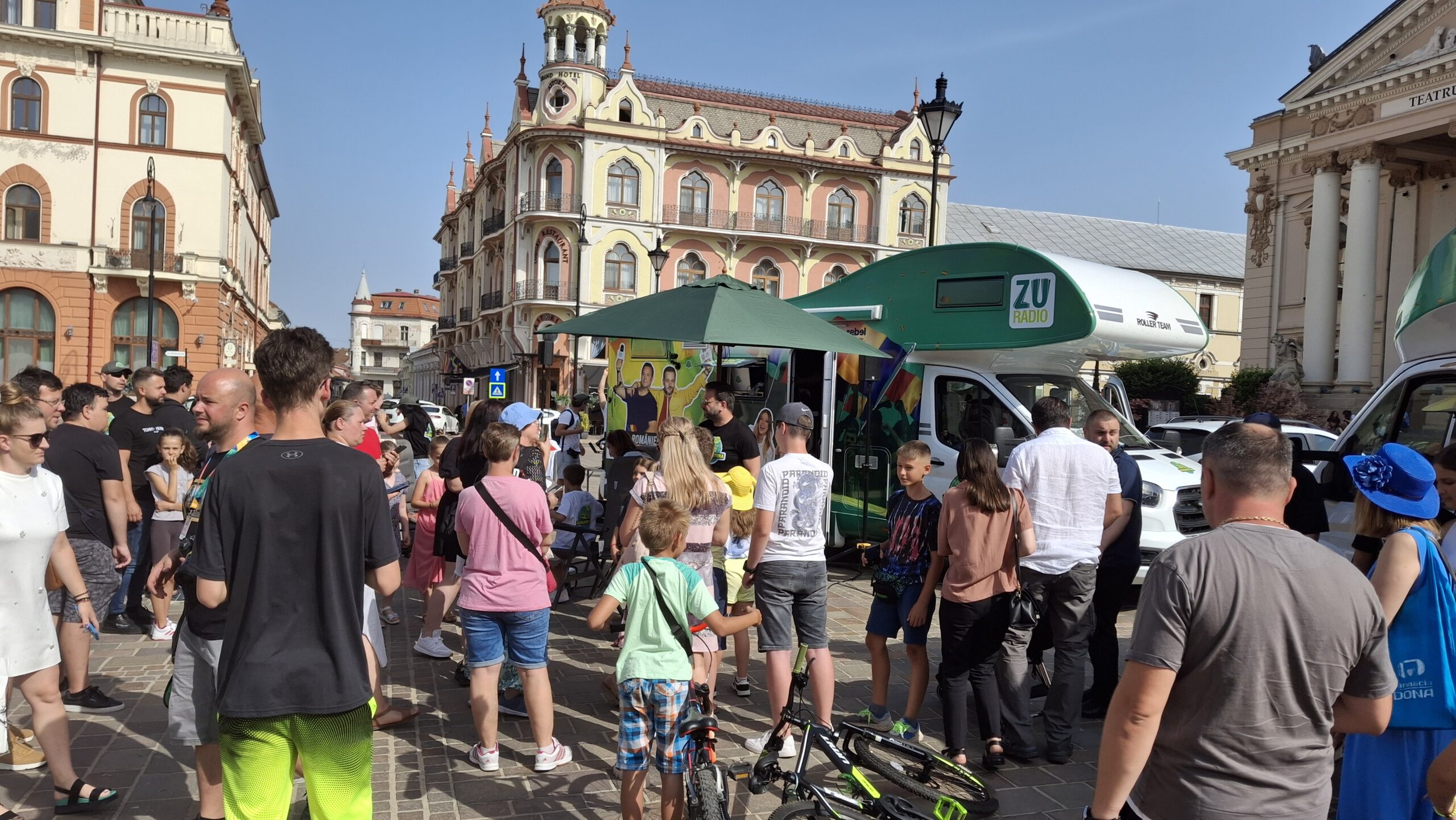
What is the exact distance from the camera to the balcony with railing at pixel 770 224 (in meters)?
46.7

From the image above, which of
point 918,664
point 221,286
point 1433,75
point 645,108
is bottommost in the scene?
point 918,664

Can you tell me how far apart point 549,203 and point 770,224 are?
36.6 feet

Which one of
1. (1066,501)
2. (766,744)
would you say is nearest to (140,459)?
(766,744)

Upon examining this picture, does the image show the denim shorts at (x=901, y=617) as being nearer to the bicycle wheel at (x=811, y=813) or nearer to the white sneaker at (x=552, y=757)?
the bicycle wheel at (x=811, y=813)

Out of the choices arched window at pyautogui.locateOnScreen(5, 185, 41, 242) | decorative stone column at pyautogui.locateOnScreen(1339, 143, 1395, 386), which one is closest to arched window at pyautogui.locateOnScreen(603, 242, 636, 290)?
arched window at pyautogui.locateOnScreen(5, 185, 41, 242)

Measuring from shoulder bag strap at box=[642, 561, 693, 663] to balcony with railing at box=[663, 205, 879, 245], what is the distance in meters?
43.4

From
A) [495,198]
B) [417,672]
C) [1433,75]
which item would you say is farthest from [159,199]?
[1433,75]

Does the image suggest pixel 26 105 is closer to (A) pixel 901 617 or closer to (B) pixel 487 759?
(B) pixel 487 759

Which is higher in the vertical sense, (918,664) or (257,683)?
(257,683)

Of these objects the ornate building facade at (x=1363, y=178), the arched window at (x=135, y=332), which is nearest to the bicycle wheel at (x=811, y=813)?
the ornate building facade at (x=1363, y=178)

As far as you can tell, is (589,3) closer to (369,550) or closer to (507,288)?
(507,288)

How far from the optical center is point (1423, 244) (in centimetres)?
3117

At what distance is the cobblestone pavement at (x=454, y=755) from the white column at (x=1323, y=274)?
31937 mm

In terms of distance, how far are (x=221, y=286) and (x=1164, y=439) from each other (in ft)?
121
